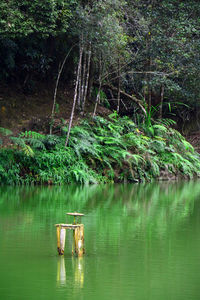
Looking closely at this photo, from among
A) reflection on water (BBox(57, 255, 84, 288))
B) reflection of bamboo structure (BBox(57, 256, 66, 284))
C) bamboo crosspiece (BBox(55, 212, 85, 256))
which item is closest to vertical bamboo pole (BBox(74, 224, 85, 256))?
bamboo crosspiece (BBox(55, 212, 85, 256))

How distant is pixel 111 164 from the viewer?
19.6 metres

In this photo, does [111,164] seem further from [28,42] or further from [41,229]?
[41,229]

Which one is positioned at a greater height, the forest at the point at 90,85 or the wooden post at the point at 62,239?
the forest at the point at 90,85

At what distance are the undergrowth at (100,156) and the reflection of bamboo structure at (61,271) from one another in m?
9.48

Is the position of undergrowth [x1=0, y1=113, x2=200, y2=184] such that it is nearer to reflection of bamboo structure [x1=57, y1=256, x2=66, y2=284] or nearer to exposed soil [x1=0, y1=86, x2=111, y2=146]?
exposed soil [x1=0, y1=86, x2=111, y2=146]

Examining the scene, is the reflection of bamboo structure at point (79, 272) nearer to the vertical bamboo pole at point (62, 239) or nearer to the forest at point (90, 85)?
the vertical bamboo pole at point (62, 239)

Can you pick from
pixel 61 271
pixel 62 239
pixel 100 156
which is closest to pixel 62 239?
pixel 62 239

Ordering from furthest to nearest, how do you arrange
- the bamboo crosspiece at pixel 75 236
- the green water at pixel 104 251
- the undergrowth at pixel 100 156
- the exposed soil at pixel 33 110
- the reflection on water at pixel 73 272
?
1. the exposed soil at pixel 33 110
2. the undergrowth at pixel 100 156
3. the bamboo crosspiece at pixel 75 236
4. the reflection on water at pixel 73 272
5. the green water at pixel 104 251

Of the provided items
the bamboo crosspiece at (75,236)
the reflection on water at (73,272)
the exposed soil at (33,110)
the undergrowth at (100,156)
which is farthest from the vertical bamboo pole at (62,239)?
the exposed soil at (33,110)

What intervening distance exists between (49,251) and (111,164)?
1252 centimetres

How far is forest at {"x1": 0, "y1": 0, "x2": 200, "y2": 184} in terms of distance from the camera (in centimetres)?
1727

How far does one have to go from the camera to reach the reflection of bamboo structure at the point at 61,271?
577 cm

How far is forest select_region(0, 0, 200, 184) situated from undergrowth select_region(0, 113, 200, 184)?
4cm

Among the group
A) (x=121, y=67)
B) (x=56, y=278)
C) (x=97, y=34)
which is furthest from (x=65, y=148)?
(x=56, y=278)
